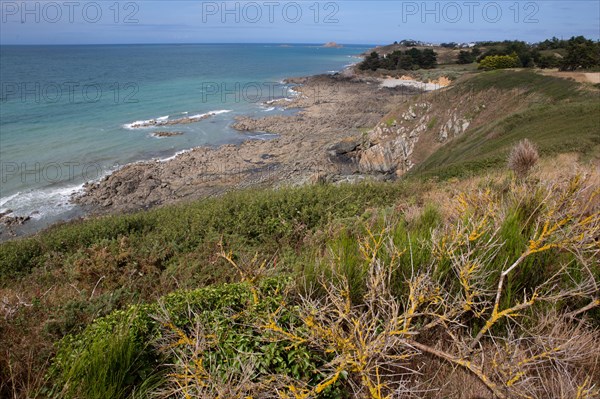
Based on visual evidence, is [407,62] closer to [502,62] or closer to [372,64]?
[372,64]

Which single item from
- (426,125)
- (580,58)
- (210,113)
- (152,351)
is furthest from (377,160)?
(152,351)

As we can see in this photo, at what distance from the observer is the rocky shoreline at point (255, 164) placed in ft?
78.7

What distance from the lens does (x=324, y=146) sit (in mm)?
34531

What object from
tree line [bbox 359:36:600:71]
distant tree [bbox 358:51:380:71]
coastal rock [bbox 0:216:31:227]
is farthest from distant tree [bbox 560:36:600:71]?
distant tree [bbox 358:51:380:71]

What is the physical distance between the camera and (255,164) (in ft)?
99.6

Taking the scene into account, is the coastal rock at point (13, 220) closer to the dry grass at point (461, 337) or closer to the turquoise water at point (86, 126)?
the turquoise water at point (86, 126)

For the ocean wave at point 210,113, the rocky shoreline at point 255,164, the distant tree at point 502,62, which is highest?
the distant tree at point 502,62

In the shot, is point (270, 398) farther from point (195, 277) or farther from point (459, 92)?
point (459, 92)

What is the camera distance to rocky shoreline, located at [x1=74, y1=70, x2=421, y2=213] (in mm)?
24000

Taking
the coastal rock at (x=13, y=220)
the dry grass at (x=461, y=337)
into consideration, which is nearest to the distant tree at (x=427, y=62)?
the coastal rock at (x=13, y=220)

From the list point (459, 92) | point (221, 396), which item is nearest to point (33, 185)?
point (221, 396)

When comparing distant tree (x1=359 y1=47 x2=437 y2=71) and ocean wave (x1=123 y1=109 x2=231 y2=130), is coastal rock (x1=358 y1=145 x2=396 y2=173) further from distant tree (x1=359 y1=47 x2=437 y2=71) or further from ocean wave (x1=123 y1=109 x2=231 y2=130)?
distant tree (x1=359 y1=47 x2=437 y2=71)

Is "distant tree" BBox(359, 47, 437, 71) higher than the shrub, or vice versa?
"distant tree" BBox(359, 47, 437, 71)

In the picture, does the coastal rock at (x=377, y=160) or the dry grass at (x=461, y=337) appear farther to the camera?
the coastal rock at (x=377, y=160)
